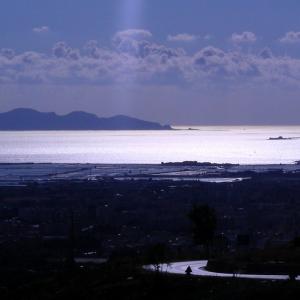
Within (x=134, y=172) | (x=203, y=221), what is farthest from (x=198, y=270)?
(x=134, y=172)

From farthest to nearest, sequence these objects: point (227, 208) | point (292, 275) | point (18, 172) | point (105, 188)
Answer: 1. point (18, 172)
2. point (105, 188)
3. point (227, 208)
4. point (292, 275)

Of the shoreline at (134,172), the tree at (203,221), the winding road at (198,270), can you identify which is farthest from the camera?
the shoreline at (134,172)

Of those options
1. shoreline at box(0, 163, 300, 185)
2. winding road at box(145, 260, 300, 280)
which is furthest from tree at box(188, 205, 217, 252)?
shoreline at box(0, 163, 300, 185)

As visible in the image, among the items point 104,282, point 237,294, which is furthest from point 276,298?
point 104,282

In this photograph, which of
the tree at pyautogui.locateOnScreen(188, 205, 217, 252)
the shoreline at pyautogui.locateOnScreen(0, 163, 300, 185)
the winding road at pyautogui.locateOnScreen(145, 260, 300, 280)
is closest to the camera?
the winding road at pyautogui.locateOnScreen(145, 260, 300, 280)

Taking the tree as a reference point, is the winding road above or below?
below

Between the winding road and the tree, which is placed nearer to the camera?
the winding road

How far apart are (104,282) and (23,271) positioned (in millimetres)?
9085

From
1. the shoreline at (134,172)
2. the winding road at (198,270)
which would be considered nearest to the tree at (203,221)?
the winding road at (198,270)

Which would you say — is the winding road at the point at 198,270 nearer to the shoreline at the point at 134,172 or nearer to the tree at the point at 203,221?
the tree at the point at 203,221

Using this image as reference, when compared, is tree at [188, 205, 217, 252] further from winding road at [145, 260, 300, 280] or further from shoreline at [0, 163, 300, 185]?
shoreline at [0, 163, 300, 185]

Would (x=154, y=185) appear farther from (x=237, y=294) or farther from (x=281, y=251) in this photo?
(x=237, y=294)

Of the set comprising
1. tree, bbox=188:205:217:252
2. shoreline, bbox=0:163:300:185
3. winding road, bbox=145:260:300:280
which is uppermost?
shoreline, bbox=0:163:300:185

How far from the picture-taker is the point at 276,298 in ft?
48.6
